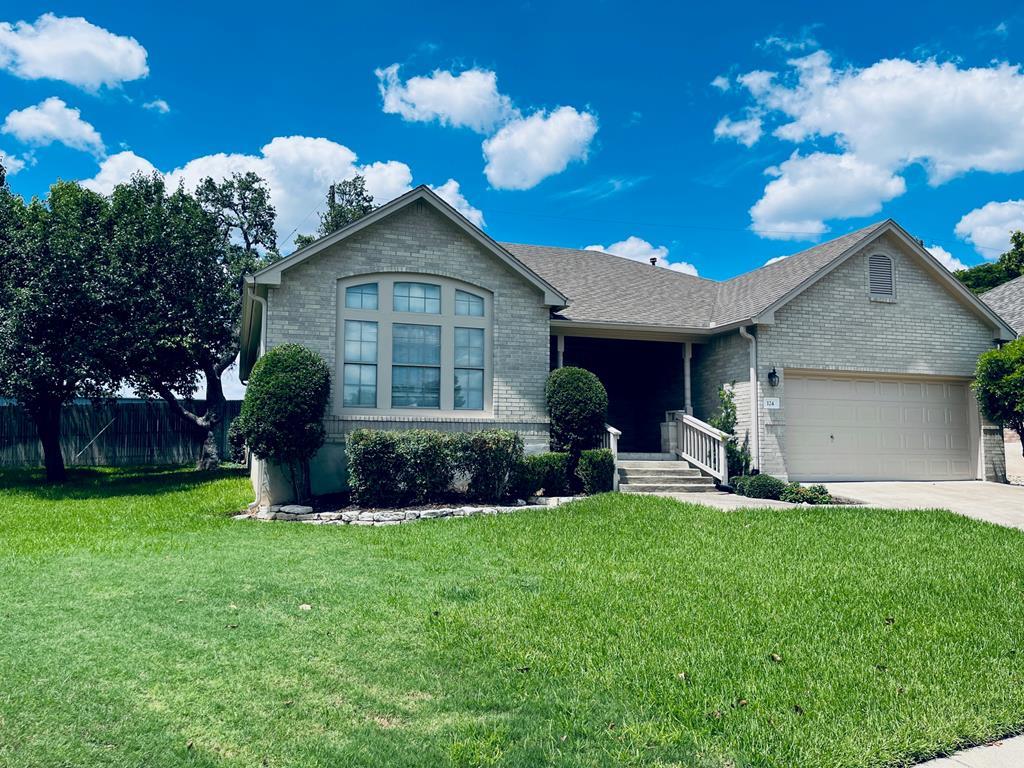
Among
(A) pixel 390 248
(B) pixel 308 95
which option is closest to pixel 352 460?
(A) pixel 390 248

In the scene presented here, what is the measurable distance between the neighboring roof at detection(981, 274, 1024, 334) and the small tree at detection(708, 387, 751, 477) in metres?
9.44

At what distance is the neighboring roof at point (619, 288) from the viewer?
50.0ft

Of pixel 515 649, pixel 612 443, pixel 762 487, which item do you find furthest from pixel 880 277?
pixel 515 649

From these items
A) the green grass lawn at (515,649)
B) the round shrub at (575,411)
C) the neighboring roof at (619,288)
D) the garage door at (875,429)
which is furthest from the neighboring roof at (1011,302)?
the green grass lawn at (515,649)

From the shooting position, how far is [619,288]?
17062 mm

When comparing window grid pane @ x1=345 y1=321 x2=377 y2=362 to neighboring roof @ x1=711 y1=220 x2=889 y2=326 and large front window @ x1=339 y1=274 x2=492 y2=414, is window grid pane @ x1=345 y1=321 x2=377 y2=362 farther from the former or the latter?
neighboring roof @ x1=711 y1=220 x2=889 y2=326

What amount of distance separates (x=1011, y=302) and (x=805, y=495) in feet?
Result: 46.2

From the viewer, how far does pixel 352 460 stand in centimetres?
1108

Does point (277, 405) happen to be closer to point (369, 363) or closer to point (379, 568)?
point (369, 363)

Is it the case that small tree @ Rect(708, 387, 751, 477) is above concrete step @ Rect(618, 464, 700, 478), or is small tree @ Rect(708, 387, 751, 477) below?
above

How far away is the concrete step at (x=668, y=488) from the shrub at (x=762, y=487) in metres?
0.78

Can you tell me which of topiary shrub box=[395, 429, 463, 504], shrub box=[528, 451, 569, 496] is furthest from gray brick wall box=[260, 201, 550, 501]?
topiary shrub box=[395, 429, 463, 504]

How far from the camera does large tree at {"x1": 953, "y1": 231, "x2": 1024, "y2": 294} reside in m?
31.1

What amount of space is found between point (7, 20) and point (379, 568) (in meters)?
9.65
